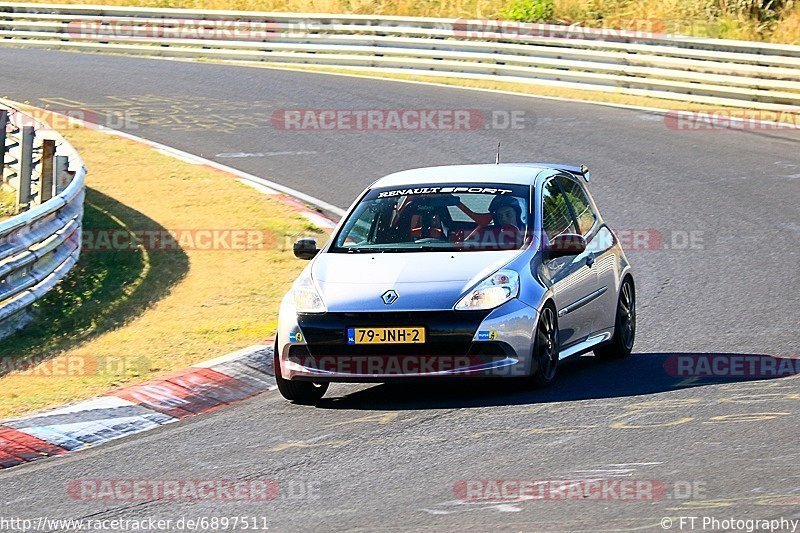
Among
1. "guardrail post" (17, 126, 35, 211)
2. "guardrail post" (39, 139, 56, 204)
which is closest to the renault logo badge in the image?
"guardrail post" (39, 139, 56, 204)

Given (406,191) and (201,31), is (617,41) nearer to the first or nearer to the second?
(201,31)

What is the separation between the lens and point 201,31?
31578 mm

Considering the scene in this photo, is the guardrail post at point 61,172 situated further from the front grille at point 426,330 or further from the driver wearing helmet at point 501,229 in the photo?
the front grille at point 426,330

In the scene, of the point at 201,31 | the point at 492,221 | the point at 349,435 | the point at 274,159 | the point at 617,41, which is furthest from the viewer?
the point at 201,31

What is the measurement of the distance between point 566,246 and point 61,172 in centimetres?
755

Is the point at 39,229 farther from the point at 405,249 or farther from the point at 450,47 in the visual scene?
the point at 450,47

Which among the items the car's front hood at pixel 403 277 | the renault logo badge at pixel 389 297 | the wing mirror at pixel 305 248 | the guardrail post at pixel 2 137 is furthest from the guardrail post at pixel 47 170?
the renault logo badge at pixel 389 297

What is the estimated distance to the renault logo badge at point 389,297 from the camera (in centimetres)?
874

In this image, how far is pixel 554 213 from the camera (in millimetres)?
10039

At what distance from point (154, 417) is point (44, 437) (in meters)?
0.76

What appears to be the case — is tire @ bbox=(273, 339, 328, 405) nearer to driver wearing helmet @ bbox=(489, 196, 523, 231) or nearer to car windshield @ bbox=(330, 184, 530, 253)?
car windshield @ bbox=(330, 184, 530, 253)

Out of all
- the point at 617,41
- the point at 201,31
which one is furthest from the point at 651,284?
the point at 201,31

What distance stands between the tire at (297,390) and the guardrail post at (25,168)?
7.36 metres

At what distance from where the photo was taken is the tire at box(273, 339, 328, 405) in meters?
9.02
